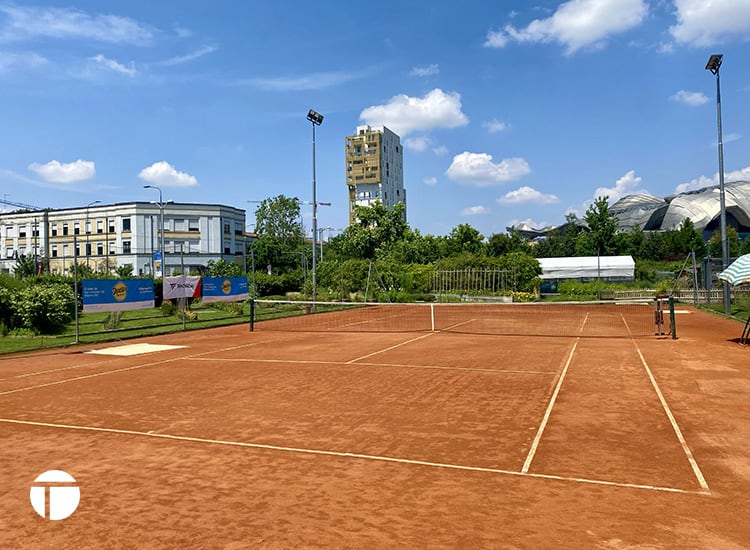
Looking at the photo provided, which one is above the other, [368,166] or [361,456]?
[368,166]

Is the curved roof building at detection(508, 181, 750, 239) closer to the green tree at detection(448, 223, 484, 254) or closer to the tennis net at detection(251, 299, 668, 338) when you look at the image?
the green tree at detection(448, 223, 484, 254)

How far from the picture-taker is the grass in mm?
20684

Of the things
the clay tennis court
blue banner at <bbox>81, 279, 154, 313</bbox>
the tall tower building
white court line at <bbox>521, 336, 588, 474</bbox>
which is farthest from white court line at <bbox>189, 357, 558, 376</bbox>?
the tall tower building

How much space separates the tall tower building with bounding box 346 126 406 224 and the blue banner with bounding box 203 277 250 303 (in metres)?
104

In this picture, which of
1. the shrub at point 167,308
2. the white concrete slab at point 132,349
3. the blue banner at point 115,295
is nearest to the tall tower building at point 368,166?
the shrub at point 167,308

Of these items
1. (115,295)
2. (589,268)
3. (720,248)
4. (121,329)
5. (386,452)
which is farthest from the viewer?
(720,248)

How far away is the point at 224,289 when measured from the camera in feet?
96.1

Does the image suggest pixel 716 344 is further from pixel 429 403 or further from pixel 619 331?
pixel 429 403

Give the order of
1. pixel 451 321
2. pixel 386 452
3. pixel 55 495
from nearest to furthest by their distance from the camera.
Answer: pixel 55 495 → pixel 386 452 → pixel 451 321

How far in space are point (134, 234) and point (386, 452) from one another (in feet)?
269

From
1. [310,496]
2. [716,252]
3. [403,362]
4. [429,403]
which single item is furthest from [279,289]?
[716,252]

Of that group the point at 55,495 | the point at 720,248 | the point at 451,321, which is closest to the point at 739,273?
the point at 451,321

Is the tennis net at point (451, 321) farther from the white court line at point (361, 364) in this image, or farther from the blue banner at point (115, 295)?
the white court line at point (361, 364)

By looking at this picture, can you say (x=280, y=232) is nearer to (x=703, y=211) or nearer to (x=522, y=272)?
(x=522, y=272)
